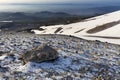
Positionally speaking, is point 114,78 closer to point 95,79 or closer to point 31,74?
point 95,79

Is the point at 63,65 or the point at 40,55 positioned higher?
the point at 40,55

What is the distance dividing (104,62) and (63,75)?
16.7ft

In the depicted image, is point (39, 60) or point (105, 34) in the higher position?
point (39, 60)

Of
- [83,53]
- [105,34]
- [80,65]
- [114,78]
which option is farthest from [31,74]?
[105,34]

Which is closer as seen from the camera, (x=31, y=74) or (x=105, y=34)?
(x=31, y=74)

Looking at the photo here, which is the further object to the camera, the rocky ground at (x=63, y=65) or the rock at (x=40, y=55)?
the rock at (x=40, y=55)

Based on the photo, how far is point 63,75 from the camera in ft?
59.0

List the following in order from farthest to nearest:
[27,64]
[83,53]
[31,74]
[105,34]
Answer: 1. [105,34]
2. [83,53]
3. [27,64]
4. [31,74]

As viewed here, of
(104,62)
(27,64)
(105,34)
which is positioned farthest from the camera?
(105,34)

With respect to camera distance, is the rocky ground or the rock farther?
the rock

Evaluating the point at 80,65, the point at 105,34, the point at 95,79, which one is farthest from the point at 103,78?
the point at 105,34

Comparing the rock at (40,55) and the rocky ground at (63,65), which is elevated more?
the rock at (40,55)

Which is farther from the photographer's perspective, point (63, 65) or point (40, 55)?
point (40, 55)

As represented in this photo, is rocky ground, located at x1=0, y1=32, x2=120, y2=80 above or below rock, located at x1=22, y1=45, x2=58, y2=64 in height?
below
